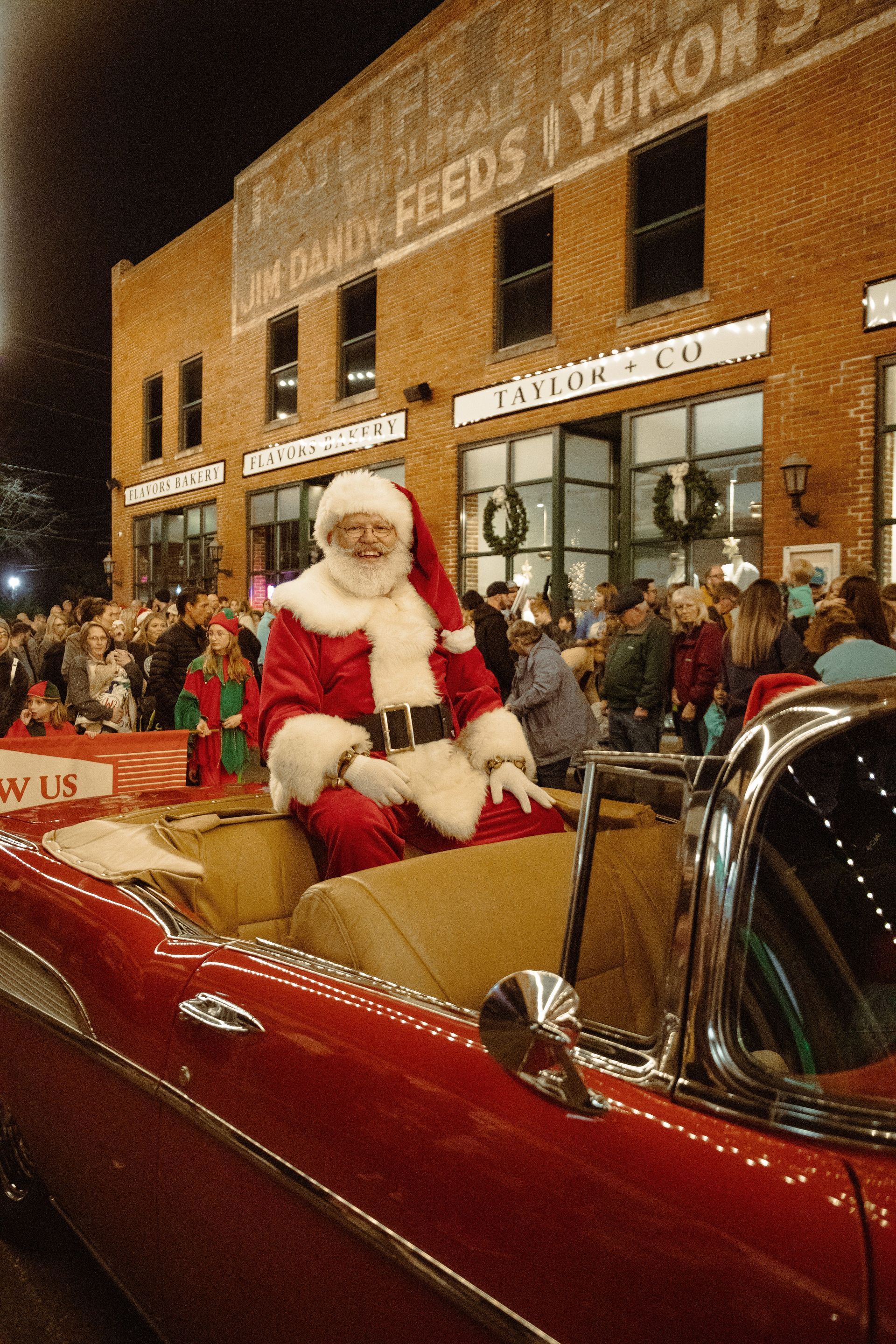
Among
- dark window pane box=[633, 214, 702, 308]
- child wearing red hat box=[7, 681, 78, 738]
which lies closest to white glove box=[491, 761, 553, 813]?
child wearing red hat box=[7, 681, 78, 738]

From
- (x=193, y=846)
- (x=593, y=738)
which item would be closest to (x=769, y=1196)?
(x=193, y=846)

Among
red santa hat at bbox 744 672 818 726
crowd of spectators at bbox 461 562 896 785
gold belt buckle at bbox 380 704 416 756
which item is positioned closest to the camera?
gold belt buckle at bbox 380 704 416 756

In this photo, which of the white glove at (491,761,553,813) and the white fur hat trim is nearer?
the white glove at (491,761,553,813)

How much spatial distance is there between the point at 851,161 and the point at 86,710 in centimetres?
868

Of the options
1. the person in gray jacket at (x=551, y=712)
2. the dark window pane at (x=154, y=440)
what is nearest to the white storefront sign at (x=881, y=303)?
the person in gray jacket at (x=551, y=712)

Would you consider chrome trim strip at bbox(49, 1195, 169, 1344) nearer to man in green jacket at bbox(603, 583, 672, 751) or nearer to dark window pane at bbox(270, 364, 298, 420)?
man in green jacket at bbox(603, 583, 672, 751)

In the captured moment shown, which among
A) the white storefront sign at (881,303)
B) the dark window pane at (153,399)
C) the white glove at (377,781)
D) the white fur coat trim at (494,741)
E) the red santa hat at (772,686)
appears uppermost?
the dark window pane at (153,399)

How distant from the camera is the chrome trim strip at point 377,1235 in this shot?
1186 mm

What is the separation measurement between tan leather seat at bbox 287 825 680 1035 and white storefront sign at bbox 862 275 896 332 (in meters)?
8.50

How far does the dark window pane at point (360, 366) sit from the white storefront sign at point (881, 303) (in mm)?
7745

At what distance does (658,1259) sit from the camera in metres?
1.07

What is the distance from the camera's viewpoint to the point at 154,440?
20.7m

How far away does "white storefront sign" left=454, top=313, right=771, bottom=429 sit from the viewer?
397 inches

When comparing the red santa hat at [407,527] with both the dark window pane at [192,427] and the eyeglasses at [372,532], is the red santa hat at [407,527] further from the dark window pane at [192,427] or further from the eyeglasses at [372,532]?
the dark window pane at [192,427]
